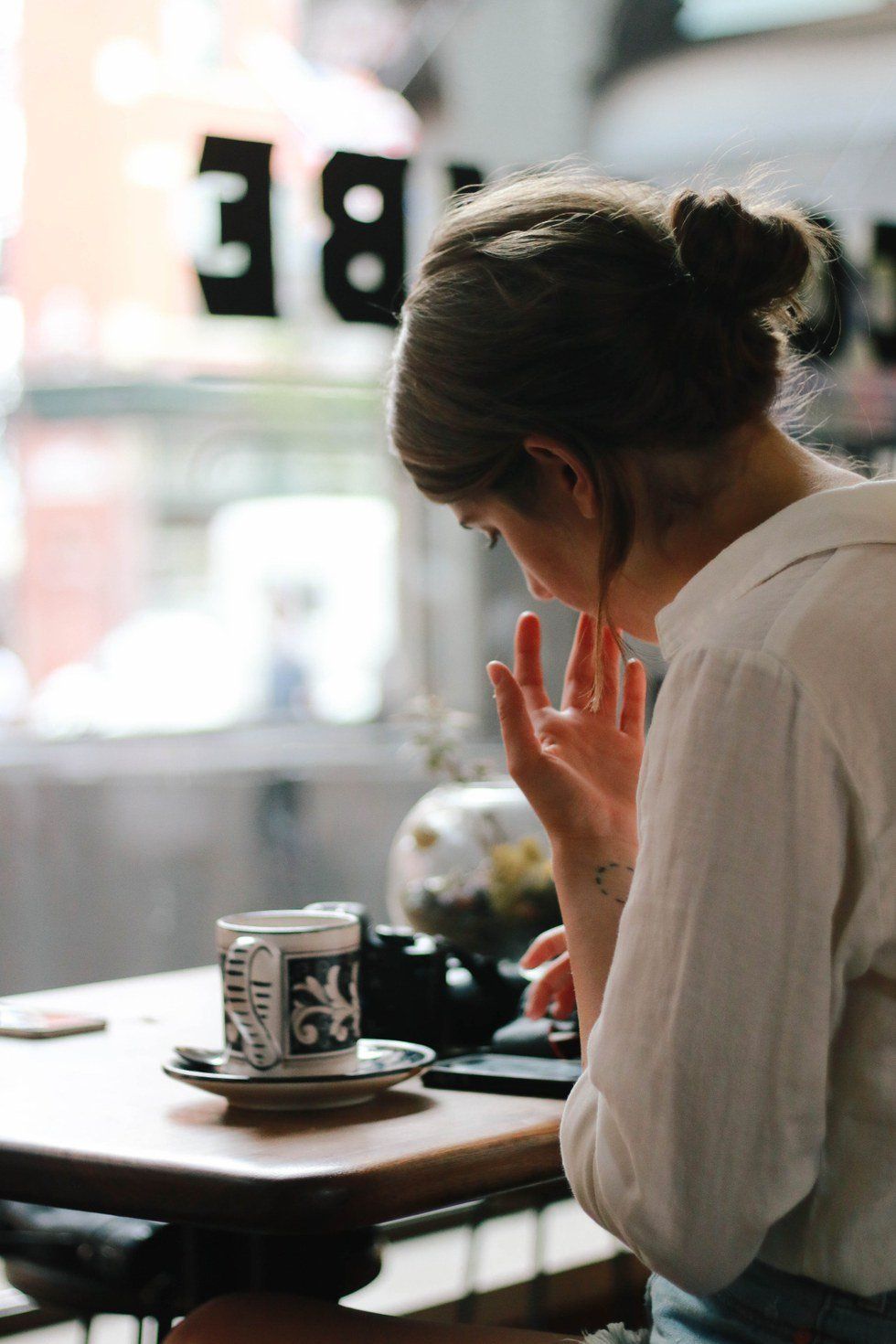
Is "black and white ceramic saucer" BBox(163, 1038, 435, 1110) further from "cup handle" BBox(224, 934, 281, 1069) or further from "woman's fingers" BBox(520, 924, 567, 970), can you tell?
"woman's fingers" BBox(520, 924, 567, 970)

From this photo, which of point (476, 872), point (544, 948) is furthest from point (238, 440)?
point (544, 948)

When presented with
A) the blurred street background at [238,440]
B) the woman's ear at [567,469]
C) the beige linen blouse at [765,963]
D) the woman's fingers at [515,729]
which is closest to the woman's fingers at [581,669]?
the woman's fingers at [515,729]

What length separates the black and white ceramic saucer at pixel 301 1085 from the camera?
1031mm

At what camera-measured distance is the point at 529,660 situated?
120cm

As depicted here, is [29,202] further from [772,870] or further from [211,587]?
[772,870]

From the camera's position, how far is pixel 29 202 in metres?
4.16

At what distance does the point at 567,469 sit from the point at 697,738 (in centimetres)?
25

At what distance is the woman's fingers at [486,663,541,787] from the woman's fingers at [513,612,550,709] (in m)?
0.13

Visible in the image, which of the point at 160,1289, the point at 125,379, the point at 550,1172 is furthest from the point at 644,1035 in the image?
the point at 125,379

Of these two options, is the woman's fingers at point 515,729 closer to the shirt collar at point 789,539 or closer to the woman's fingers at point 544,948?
the shirt collar at point 789,539

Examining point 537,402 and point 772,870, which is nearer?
point 772,870

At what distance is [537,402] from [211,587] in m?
3.66

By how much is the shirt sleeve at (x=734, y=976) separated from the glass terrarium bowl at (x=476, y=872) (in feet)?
2.03

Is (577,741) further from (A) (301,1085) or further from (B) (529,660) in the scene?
(A) (301,1085)
